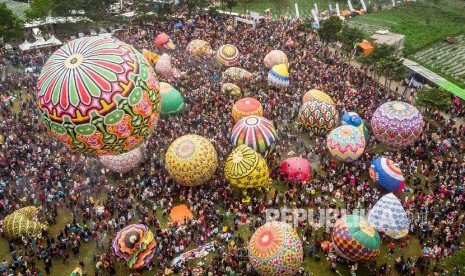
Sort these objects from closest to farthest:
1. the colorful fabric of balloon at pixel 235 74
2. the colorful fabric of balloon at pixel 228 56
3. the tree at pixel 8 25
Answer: the colorful fabric of balloon at pixel 235 74, the colorful fabric of balloon at pixel 228 56, the tree at pixel 8 25

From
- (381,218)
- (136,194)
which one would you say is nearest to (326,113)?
(381,218)

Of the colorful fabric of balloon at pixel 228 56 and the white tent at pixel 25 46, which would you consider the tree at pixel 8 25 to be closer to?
the white tent at pixel 25 46

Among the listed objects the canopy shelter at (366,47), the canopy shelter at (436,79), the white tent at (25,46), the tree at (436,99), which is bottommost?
the canopy shelter at (436,79)

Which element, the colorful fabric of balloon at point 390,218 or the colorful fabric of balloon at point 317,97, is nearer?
the colorful fabric of balloon at point 390,218

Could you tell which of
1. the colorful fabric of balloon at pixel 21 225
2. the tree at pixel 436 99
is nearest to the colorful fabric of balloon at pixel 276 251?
the colorful fabric of balloon at pixel 21 225

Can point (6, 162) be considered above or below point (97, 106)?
below

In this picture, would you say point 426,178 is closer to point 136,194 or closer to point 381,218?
point 381,218

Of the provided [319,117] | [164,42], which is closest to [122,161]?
[319,117]

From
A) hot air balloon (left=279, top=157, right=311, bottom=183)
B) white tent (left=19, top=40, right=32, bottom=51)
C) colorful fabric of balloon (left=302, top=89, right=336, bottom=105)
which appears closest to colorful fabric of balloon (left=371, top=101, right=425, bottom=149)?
colorful fabric of balloon (left=302, top=89, right=336, bottom=105)
